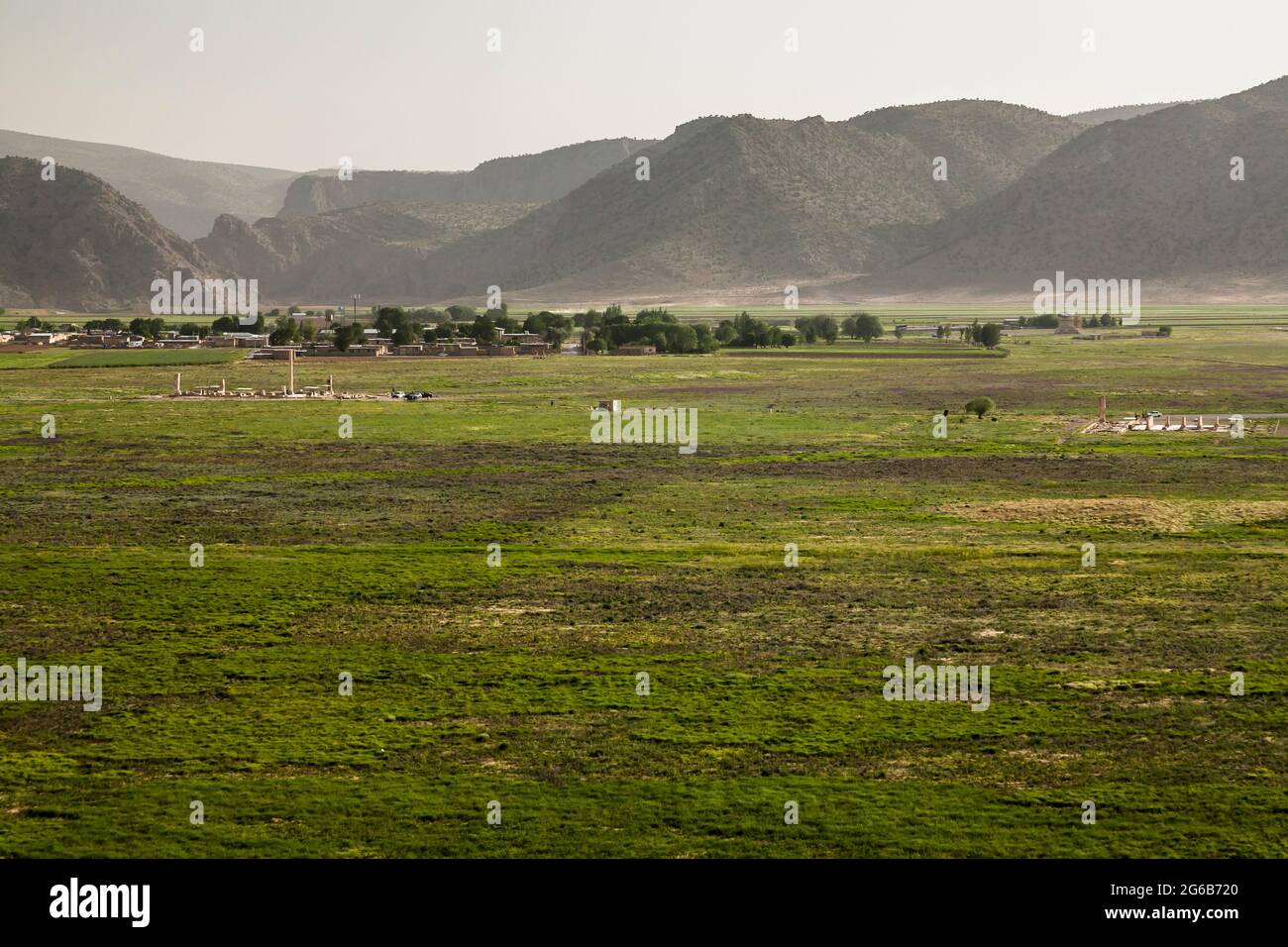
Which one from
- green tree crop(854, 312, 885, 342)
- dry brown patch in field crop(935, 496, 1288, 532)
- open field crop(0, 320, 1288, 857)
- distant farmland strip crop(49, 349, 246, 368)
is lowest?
open field crop(0, 320, 1288, 857)

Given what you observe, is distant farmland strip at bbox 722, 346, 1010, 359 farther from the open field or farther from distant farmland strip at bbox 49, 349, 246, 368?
the open field

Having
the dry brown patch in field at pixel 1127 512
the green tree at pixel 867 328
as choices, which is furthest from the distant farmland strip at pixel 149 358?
the dry brown patch in field at pixel 1127 512

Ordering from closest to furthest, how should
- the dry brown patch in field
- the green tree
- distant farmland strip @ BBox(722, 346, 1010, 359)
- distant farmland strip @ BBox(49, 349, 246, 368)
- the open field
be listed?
the open field, the dry brown patch in field, distant farmland strip @ BBox(49, 349, 246, 368), distant farmland strip @ BBox(722, 346, 1010, 359), the green tree

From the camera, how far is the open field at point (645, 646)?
16609 millimetres

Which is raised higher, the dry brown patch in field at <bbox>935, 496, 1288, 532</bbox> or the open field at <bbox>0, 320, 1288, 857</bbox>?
the dry brown patch in field at <bbox>935, 496, 1288, 532</bbox>

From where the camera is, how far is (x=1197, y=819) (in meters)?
16.3

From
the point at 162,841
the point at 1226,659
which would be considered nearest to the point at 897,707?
the point at 1226,659

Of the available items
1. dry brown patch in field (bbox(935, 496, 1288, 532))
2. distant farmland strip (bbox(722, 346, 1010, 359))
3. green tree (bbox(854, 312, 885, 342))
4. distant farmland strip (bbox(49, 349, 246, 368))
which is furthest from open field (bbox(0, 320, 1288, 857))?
green tree (bbox(854, 312, 885, 342))

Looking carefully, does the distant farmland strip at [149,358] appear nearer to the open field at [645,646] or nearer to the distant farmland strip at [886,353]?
the distant farmland strip at [886,353]

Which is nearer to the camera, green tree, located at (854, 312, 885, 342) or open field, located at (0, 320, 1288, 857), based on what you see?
open field, located at (0, 320, 1288, 857)

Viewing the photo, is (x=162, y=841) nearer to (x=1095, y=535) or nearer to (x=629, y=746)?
(x=629, y=746)

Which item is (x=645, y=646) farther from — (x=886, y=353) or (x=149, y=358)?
(x=886, y=353)

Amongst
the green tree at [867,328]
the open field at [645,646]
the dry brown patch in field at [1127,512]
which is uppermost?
the green tree at [867,328]

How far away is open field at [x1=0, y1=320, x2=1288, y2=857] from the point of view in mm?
16609
